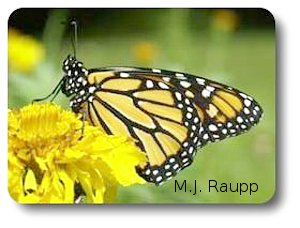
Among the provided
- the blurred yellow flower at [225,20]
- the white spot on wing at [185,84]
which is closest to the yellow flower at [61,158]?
the white spot on wing at [185,84]

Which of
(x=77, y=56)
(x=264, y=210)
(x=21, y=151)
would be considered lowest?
(x=264, y=210)

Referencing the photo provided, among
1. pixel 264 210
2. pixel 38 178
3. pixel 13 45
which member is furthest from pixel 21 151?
pixel 264 210

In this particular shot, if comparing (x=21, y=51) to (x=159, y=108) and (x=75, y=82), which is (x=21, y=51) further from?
(x=159, y=108)

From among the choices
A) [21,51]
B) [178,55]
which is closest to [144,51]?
[178,55]

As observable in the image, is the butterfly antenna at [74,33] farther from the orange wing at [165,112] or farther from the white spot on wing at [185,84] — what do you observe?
the white spot on wing at [185,84]

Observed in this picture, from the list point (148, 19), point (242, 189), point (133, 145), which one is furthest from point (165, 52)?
point (242, 189)

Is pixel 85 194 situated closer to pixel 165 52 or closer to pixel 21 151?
pixel 21 151

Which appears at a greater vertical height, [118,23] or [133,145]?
[118,23]
